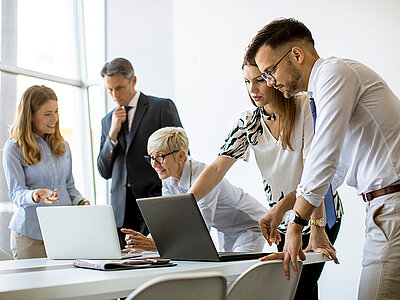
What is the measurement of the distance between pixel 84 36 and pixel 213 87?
6.03ft

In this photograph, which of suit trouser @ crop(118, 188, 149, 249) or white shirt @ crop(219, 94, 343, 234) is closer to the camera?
white shirt @ crop(219, 94, 343, 234)

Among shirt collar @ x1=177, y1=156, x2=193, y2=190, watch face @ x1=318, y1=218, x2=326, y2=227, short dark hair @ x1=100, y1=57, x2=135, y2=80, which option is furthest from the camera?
short dark hair @ x1=100, y1=57, x2=135, y2=80

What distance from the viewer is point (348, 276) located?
435 centimetres

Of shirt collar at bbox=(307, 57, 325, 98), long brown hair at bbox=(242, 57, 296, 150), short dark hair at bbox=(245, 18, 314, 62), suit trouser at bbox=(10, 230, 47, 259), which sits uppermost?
short dark hair at bbox=(245, 18, 314, 62)

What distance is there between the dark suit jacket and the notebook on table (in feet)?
5.65

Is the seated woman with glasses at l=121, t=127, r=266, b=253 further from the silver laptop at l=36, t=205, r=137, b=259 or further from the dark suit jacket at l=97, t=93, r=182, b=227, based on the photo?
the silver laptop at l=36, t=205, r=137, b=259

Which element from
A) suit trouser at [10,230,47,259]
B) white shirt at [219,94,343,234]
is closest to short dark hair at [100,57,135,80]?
suit trouser at [10,230,47,259]

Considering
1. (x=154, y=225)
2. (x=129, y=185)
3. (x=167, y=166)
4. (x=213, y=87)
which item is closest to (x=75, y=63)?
(x=213, y=87)

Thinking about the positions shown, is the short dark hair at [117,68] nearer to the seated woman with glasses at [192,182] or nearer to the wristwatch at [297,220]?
the seated woman with glasses at [192,182]

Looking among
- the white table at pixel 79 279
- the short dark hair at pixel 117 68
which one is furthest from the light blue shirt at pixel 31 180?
the white table at pixel 79 279

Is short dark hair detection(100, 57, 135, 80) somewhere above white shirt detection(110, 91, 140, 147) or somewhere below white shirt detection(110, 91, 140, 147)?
above

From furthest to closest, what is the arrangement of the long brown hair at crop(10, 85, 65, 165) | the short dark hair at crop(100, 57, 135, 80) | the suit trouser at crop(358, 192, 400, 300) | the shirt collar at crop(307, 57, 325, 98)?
the short dark hair at crop(100, 57, 135, 80) < the long brown hair at crop(10, 85, 65, 165) < the shirt collar at crop(307, 57, 325, 98) < the suit trouser at crop(358, 192, 400, 300)

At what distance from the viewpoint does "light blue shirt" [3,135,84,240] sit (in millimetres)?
3350

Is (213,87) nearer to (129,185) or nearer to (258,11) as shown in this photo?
(258,11)
